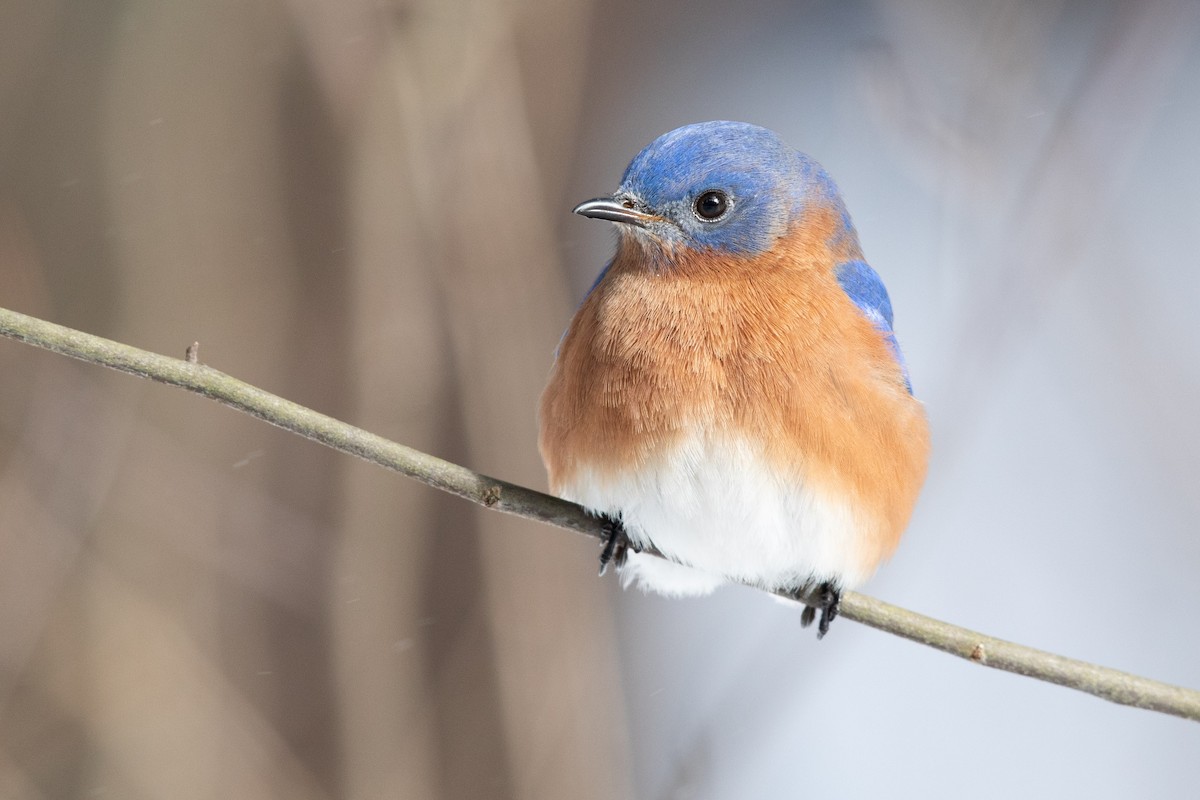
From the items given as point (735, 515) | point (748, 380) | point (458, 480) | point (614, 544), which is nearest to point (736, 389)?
point (748, 380)

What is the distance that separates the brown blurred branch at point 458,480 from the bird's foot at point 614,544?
0.95 ft

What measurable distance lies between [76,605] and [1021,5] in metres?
A: 3.34

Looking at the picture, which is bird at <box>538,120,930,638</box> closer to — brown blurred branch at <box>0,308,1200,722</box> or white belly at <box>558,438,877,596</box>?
white belly at <box>558,438,877,596</box>

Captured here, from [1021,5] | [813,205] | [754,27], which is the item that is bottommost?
[813,205]

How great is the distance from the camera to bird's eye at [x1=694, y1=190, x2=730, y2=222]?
2.78m

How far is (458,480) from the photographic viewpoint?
2.18 metres

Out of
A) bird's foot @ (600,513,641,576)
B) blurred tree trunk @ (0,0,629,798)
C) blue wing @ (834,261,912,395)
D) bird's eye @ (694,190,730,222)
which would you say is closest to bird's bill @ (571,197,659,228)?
bird's eye @ (694,190,730,222)

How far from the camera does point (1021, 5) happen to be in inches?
109

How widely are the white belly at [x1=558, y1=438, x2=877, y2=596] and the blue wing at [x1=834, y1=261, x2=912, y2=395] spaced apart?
1.50ft

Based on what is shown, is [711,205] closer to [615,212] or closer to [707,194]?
[707,194]

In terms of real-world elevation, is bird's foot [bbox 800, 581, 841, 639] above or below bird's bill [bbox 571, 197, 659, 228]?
below

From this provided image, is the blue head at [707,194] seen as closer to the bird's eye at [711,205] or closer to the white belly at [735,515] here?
the bird's eye at [711,205]

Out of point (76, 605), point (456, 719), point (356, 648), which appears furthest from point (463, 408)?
point (76, 605)

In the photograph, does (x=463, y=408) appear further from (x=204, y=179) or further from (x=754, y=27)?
(x=754, y=27)
